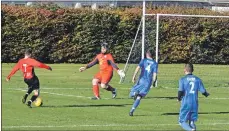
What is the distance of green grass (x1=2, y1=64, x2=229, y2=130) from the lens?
17906 mm

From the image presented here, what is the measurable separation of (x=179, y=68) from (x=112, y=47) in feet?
15.4

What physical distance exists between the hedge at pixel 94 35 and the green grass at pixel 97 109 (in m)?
9.94

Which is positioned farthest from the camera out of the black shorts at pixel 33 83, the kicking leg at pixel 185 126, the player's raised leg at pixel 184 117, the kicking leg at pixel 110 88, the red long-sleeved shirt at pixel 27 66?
the kicking leg at pixel 110 88

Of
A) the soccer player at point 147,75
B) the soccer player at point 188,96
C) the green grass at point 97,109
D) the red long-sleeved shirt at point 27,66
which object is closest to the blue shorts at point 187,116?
the soccer player at point 188,96

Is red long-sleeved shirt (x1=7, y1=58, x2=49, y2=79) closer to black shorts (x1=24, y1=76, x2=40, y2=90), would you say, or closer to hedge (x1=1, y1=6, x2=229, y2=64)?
black shorts (x1=24, y1=76, x2=40, y2=90)

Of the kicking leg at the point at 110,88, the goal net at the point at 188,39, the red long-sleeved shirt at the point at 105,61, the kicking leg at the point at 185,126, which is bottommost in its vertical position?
the goal net at the point at 188,39

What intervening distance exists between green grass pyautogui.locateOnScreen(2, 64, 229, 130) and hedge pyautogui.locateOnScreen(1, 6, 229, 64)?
9942mm

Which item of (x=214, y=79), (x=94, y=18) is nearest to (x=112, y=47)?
(x=94, y=18)

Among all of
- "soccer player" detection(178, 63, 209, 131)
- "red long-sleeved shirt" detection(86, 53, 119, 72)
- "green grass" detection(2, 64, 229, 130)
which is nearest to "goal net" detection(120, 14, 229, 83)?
"green grass" detection(2, 64, 229, 130)

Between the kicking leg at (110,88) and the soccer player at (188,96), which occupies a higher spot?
the soccer player at (188,96)

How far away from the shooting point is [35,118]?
18.9 metres

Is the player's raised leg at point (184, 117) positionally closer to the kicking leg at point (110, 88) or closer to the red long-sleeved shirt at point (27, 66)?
the red long-sleeved shirt at point (27, 66)

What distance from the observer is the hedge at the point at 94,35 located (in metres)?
44.1

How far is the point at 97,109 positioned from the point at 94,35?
23955mm
